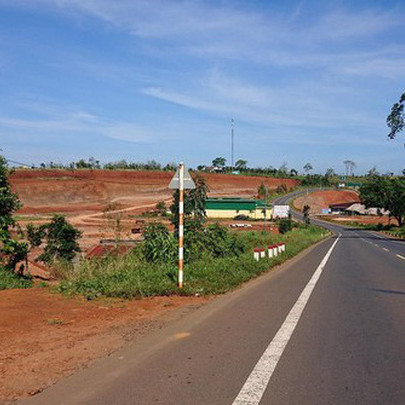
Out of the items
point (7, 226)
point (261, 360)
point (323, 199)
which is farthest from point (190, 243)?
point (323, 199)

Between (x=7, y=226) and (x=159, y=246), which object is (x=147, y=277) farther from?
(x=7, y=226)

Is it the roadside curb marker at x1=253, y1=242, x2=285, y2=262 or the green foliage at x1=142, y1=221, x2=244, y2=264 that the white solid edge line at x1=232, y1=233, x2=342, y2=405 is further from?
the roadside curb marker at x1=253, y1=242, x2=285, y2=262

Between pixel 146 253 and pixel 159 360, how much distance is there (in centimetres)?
899

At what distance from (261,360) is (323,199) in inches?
5370

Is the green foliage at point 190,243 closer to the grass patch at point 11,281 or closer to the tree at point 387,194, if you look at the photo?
the grass patch at point 11,281

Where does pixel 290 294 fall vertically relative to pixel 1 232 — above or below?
below

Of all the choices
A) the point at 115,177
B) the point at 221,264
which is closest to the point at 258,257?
the point at 221,264

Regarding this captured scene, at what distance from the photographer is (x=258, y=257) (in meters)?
18.3

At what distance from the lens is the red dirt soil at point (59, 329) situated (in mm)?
5453

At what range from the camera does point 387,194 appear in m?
79.9

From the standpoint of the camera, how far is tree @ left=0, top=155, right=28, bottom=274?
47.9ft

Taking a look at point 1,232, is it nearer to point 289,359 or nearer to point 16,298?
point 16,298

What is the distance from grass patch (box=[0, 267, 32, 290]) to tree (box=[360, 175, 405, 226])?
71522mm

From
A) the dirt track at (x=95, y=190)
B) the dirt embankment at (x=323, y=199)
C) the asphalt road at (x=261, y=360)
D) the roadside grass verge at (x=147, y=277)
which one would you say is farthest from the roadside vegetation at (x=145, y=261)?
the dirt embankment at (x=323, y=199)
